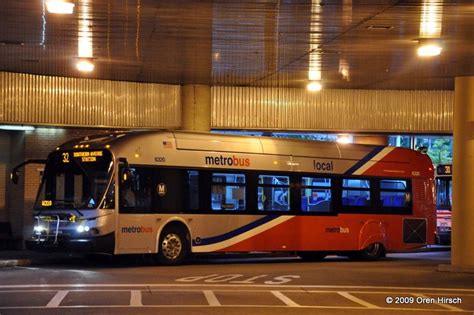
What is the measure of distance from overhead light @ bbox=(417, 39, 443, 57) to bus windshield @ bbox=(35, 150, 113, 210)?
7.70m

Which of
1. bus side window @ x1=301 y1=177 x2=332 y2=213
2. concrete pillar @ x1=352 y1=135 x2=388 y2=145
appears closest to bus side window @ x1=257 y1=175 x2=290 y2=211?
bus side window @ x1=301 y1=177 x2=332 y2=213

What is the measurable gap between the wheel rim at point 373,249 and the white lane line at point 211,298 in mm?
10217

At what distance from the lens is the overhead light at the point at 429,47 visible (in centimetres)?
1742

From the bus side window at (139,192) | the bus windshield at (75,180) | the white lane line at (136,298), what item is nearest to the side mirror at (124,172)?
the bus side window at (139,192)

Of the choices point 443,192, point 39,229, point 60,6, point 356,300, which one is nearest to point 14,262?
point 39,229

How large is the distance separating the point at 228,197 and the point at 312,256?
403 centimetres

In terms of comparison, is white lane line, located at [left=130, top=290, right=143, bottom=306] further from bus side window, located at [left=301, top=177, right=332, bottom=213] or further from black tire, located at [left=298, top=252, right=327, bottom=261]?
black tire, located at [left=298, top=252, right=327, bottom=261]

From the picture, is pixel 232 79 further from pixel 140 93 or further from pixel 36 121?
pixel 36 121

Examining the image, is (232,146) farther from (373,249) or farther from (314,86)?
(373,249)

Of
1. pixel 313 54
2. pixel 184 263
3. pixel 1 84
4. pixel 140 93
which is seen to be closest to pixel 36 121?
pixel 1 84

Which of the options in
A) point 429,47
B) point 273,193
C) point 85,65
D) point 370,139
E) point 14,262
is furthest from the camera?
point 370,139

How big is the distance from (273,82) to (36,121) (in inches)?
296

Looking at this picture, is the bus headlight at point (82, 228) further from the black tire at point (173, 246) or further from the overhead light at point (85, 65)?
the overhead light at point (85, 65)

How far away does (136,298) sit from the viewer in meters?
12.8
